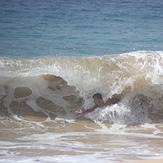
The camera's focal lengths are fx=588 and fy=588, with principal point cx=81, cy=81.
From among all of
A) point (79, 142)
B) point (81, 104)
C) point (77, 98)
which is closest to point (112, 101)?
point (81, 104)

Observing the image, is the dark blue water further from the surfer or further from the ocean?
the surfer

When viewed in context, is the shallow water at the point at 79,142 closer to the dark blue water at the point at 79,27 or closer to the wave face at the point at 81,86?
the wave face at the point at 81,86

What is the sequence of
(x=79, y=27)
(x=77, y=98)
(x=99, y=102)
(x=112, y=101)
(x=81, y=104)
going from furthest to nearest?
1. (x=79, y=27)
2. (x=77, y=98)
3. (x=81, y=104)
4. (x=112, y=101)
5. (x=99, y=102)

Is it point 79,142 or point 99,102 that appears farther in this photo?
point 99,102

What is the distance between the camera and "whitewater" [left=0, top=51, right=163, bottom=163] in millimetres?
7110

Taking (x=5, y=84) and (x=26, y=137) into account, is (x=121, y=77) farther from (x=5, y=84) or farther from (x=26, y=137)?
(x=26, y=137)

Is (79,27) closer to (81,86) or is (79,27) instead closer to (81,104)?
(81,86)

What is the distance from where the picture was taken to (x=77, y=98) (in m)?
9.33

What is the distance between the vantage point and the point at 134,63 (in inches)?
389

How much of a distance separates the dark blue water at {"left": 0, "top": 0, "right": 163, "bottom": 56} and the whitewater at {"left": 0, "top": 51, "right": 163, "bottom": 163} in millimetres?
3406

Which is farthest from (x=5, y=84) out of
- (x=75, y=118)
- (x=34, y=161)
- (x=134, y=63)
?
(x=34, y=161)

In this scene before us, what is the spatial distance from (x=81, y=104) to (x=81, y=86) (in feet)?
1.08

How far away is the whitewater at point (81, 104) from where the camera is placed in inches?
280

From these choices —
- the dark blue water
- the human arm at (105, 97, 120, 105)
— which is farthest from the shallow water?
the dark blue water
